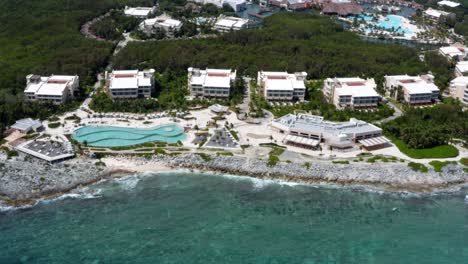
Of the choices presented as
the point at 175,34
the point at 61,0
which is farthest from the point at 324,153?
the point at 61,0

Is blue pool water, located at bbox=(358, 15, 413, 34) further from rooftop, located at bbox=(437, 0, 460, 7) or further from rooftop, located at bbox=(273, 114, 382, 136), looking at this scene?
rooftop, located at bbox=(273, 114, 382, 136)

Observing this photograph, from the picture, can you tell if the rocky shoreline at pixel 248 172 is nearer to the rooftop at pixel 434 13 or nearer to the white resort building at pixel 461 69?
the white resort building at pixel 461 69

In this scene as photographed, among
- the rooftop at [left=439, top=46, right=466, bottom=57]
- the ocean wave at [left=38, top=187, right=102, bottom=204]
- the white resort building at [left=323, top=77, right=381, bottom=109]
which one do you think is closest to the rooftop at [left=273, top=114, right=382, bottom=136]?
the white resort building at [left=323, top=77, right=381, bottom=109]

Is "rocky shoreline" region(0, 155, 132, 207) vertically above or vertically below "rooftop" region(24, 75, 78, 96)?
below

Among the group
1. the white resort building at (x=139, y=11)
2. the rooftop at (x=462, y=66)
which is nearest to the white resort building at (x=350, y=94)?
the rooftop at (x=462, y=66)

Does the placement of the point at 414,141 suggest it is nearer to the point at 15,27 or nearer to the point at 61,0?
the point at 15,27
